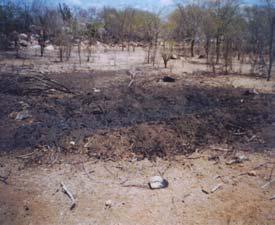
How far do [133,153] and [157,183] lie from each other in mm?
785

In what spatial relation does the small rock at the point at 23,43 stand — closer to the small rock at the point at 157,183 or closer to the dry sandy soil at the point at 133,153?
the dry sandy soil at the point at 133,153

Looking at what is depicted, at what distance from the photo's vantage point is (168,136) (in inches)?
185

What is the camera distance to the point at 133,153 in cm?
431

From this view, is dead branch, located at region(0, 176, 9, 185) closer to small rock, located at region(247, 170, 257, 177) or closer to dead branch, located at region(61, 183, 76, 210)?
dead branch, located at region(61, 183, 76, 210)

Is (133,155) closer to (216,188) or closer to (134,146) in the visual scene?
(134,146)

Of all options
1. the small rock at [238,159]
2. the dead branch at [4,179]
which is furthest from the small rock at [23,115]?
the small rock at [238,159]

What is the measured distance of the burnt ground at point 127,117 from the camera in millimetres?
4469

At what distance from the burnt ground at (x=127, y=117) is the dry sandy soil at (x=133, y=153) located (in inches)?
0.6

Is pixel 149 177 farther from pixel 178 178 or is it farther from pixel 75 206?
pixel 75 206

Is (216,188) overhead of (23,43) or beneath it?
beneath

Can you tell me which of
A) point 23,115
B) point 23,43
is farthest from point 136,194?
Answer: point 23,43

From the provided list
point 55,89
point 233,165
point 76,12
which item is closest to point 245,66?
point 55,89

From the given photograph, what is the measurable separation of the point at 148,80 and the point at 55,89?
97.5 inches

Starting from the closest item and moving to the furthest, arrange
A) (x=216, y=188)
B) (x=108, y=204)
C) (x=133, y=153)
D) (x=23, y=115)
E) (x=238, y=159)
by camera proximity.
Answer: (x=108, y=204) < (x=216, y=188) < (x=238, y=159) < (x=133, y=153) < (x=23, y=115)
